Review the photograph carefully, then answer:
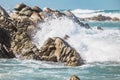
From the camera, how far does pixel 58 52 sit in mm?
25250

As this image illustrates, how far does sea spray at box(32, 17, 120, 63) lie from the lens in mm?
26734

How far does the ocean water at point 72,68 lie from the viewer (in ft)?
67.7

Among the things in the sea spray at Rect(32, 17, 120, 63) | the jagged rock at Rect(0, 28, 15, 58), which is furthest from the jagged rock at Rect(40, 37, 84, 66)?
the jagged rock at Rect(0, 28, 15, 58)

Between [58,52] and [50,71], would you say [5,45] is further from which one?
[50,71]

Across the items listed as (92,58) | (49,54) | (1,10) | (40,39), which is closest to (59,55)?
(49,54)

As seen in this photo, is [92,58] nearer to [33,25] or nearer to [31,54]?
[31,54]

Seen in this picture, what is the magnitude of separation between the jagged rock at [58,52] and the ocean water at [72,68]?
0.69 metres

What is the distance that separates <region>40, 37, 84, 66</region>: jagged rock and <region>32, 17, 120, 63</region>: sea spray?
130 cm

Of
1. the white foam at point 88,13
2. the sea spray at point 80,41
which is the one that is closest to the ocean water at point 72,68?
the sea spray at point 80,41

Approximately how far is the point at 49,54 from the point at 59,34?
515 centimetres

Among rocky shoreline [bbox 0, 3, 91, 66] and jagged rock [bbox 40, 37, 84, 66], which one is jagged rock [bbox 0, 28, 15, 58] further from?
jagged rock [bbox 40, 37, 84, 66]

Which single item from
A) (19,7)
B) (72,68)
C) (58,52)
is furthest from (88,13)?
(72,68)

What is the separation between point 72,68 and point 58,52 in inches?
102

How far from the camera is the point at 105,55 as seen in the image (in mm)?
26969
